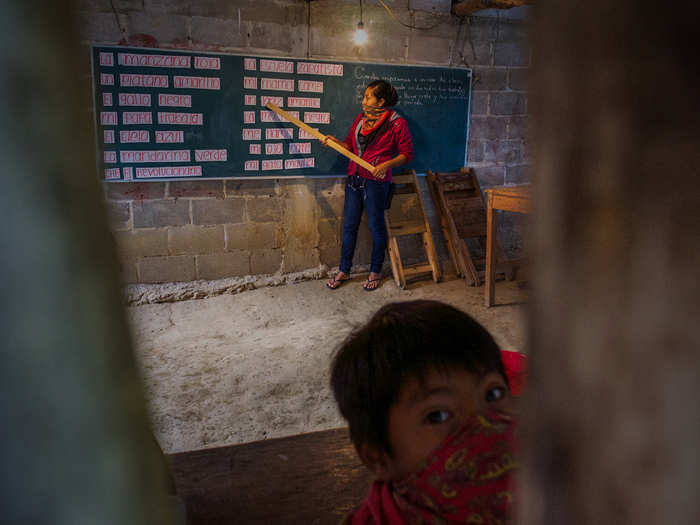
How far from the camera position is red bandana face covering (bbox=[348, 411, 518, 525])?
75 cm

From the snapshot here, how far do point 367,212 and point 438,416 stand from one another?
3.22 m

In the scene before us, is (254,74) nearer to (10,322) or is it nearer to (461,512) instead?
(461,512)

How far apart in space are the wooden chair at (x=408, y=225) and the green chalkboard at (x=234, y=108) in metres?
0.27

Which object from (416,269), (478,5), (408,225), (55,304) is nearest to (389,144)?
(408,225)

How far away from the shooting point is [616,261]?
0.55 feet

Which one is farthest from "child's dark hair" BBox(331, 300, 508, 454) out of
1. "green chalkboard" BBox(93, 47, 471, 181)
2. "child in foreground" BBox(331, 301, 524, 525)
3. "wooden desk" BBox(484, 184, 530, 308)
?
"green chalkboard" BBox(93, 47, 471, 181)

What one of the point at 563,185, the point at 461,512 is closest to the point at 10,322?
the point at 563,185

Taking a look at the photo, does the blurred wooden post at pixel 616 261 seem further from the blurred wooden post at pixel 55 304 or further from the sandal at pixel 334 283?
the sandal at pixel 334 283

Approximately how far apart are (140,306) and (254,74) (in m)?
1.93

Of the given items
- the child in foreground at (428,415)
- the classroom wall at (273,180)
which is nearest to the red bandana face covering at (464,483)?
the child in foreground at (428,415)

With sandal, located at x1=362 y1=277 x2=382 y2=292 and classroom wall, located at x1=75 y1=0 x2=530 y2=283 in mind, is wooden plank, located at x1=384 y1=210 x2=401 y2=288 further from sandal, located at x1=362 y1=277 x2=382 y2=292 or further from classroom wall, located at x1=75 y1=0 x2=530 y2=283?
classroom wall, located at x1=75 y1=0 x2=530 y2=283

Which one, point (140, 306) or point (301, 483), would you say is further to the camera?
point (140, 306)

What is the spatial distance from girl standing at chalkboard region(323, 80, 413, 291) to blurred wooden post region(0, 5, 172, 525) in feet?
12.0

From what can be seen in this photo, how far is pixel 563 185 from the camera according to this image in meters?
0.18
